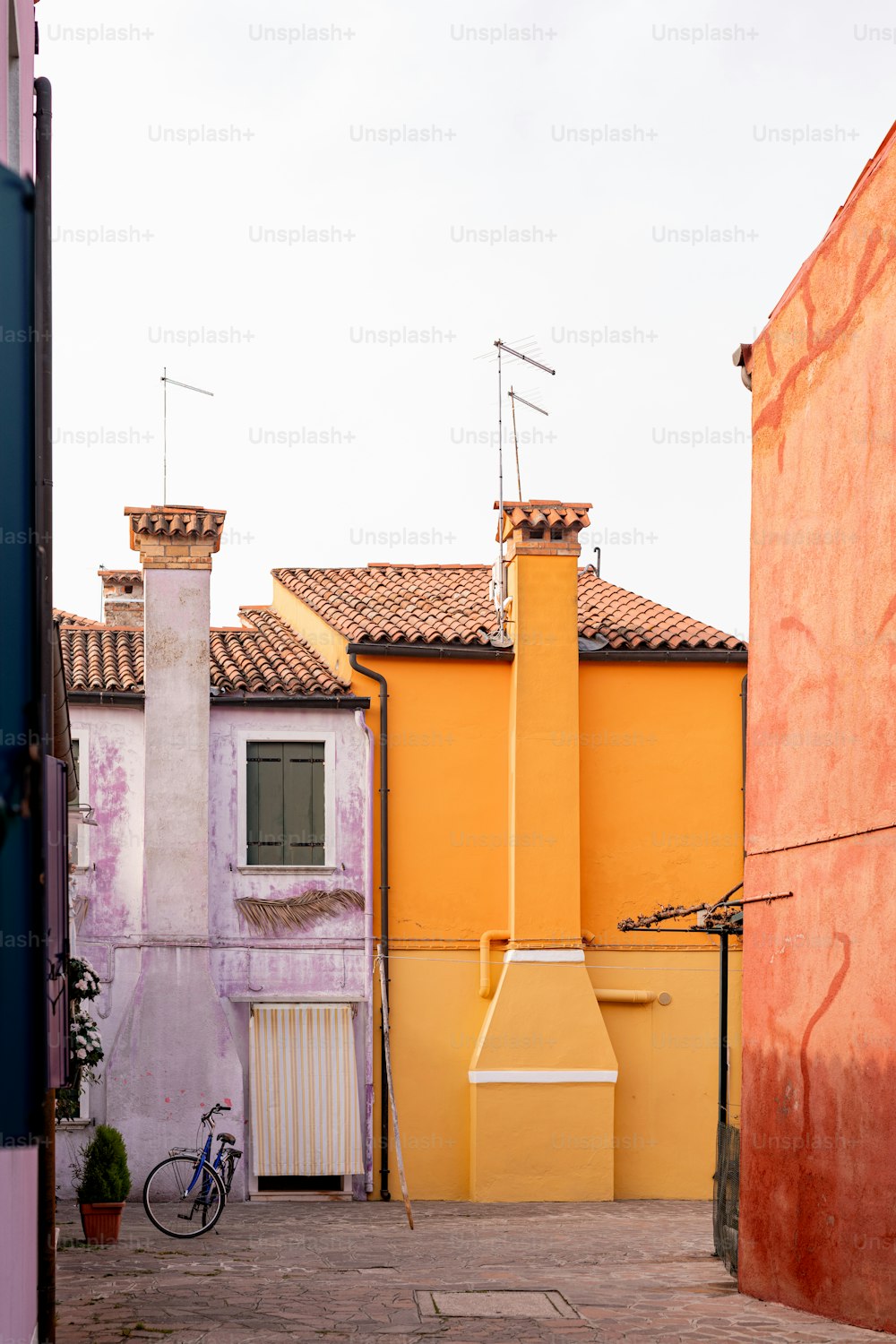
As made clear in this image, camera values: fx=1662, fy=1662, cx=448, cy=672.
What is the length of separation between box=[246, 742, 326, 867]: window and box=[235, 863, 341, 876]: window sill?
0.04 metres

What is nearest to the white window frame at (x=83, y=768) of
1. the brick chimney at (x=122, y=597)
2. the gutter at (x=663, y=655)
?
the brick chimney at (x=122, y=597)

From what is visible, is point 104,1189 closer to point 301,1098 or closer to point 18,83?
point 301,1098

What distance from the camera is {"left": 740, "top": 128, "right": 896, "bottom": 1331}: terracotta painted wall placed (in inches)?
405

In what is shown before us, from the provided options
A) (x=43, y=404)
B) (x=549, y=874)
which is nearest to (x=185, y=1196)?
(x=549, y=874)

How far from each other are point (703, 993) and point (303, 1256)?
872 cm

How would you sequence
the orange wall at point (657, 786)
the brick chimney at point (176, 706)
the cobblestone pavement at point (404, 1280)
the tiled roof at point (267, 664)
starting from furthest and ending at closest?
the orange wall at point (657, 786) < the tiled roof at point (267, 664) < the brick chimney at point (176, 706) < the cobblestone pavement at point (404, 1280)

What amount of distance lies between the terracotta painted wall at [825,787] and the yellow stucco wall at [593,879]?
934 cm

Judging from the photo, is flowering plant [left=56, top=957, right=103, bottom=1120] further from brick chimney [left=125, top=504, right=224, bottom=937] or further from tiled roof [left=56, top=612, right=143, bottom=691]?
tiled roof [left=56, top=612, right=143, bottom=691]

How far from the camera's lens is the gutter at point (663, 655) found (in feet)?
74.8

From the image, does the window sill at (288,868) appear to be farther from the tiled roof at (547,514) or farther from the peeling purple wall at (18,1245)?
the peeling purple wall at (18,1245)

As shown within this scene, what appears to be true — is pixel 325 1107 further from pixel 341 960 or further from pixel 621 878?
pixel 621 878

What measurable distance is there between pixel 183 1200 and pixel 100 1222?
1656 mm

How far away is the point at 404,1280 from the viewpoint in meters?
13.1

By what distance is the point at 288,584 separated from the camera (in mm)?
26609
